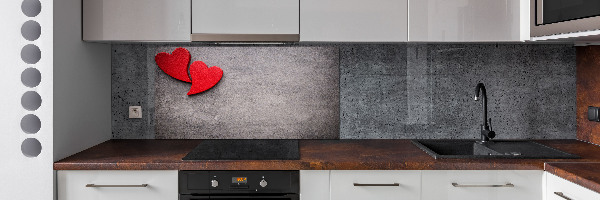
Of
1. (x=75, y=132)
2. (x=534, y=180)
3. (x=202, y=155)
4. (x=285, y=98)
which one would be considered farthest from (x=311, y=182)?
(x=75, y=132)

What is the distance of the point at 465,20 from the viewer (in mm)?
2258

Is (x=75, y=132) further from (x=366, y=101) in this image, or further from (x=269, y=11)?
(x=366, y=101)

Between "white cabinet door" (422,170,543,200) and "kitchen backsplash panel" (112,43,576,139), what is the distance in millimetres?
691

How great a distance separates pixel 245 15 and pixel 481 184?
1273mm

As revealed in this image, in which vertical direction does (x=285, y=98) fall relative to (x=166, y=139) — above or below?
above

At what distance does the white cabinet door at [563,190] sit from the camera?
1653mm
